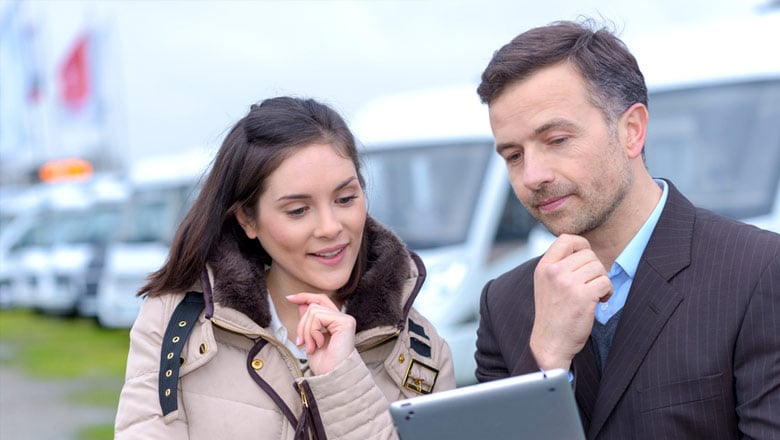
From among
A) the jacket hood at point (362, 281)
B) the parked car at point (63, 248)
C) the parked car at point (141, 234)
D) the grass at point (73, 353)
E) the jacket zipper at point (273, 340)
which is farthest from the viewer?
the parked car at point (63, 248)

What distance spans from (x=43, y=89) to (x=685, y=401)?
66.4ft

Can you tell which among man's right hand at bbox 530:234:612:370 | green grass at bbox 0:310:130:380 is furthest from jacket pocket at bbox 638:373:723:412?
green grass at bbox 0:310:130:380

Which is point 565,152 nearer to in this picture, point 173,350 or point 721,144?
point 173,350

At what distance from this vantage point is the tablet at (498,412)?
1.72 metres

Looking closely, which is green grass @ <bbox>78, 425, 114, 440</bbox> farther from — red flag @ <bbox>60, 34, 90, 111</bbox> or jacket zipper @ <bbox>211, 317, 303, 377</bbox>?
red flag @ <bbox>60, 34, 90, 111</bbox>

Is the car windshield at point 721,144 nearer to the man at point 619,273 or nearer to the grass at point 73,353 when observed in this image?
the man at point 619,273

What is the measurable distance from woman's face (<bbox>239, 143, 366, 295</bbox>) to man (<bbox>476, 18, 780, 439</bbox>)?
1.56 ft

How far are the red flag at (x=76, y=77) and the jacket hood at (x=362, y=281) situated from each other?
2055cm

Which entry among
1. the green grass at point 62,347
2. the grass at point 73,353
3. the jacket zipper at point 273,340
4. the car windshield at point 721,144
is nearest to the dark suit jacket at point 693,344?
the jacket zipper at point 273,340

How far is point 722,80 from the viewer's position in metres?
6.59

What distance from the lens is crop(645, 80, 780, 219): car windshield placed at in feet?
20.5

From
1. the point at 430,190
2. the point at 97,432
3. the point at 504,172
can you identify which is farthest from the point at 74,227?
the point at 504,172

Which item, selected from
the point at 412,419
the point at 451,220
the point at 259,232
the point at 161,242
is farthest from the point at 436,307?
the point at 161,242

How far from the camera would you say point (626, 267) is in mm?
2312
